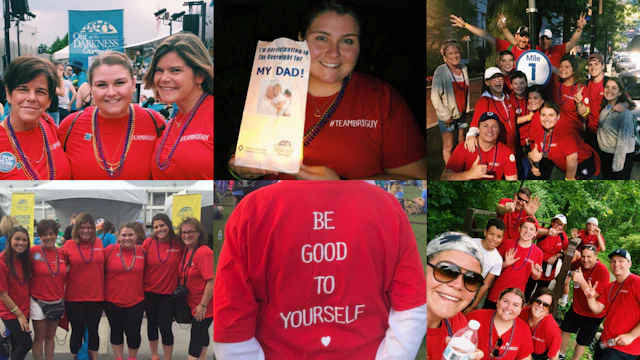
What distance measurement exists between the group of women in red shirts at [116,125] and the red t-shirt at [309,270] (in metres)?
0.49

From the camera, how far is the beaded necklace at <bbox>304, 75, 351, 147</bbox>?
372cm

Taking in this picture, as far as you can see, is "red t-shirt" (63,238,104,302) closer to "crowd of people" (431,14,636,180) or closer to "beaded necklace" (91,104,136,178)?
"beaded necklace" (91,104,136,178)

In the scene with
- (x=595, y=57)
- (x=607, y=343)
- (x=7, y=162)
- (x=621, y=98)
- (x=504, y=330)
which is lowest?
(x=607, y=343)

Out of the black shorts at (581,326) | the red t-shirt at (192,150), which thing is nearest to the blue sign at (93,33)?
the red t-shirt at (192,150)

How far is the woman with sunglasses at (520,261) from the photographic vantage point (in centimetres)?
407

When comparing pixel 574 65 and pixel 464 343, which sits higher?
pixel 574 65

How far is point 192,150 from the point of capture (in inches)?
144

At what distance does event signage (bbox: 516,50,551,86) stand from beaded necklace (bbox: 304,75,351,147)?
1210 millimetres

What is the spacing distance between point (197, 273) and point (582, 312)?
2.65 meters

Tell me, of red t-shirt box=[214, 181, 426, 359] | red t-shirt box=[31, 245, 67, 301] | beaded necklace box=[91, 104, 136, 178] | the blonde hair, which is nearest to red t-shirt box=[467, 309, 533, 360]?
red t-shirt box=[214, 181, 426, 359]

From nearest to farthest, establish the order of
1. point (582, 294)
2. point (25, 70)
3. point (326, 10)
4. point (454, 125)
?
point (25, 70)
point (326, 10)
point (454, 125)
point (582, 294)

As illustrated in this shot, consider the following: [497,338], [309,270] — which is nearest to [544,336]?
[497,338]

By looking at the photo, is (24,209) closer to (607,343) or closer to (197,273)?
(197,273)

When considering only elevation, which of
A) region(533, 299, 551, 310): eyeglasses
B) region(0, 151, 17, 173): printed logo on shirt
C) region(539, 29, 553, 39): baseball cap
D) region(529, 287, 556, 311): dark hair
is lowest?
region(533, 299, 551, 310): eyeglasses
